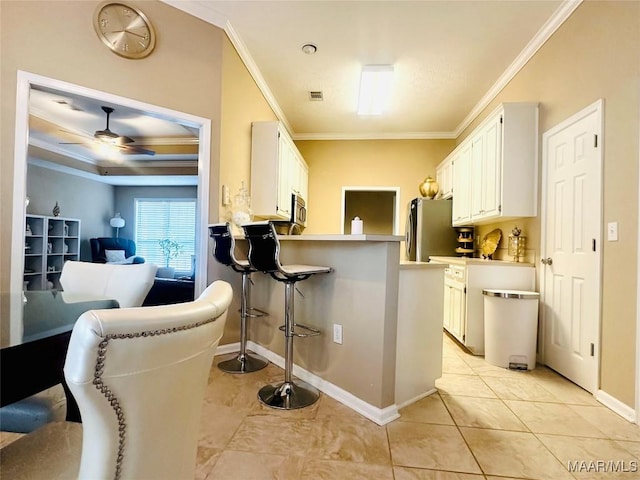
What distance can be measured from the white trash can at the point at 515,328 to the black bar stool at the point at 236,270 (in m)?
2.00

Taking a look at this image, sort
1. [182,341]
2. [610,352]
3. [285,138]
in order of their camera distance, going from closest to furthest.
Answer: [182,341]
[610,352]
[285,138]

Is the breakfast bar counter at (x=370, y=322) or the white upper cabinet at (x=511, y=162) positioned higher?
the white upper cabinet at (x=511, y=162)

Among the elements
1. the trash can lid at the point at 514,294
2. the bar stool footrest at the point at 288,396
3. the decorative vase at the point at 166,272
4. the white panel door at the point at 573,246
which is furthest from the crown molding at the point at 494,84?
the bar stool footrest at the point at 288,396

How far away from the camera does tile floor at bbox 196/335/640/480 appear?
4.58ft

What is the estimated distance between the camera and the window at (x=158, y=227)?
14.2ft

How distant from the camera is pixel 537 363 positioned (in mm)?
2736

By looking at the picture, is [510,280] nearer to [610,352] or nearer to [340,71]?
[610,352]

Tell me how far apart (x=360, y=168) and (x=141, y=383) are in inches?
208

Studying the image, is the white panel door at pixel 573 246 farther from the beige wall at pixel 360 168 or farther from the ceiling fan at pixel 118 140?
the ceiling fan at pixel 118 140

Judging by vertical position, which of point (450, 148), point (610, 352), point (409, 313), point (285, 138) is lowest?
point (610, 352)

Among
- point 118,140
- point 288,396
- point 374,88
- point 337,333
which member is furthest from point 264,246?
point 118,140

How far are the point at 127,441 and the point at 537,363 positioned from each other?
10.6 ft

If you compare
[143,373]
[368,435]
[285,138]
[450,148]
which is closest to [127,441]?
[143,373]

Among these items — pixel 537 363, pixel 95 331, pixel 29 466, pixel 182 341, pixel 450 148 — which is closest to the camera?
pixel 95 331
